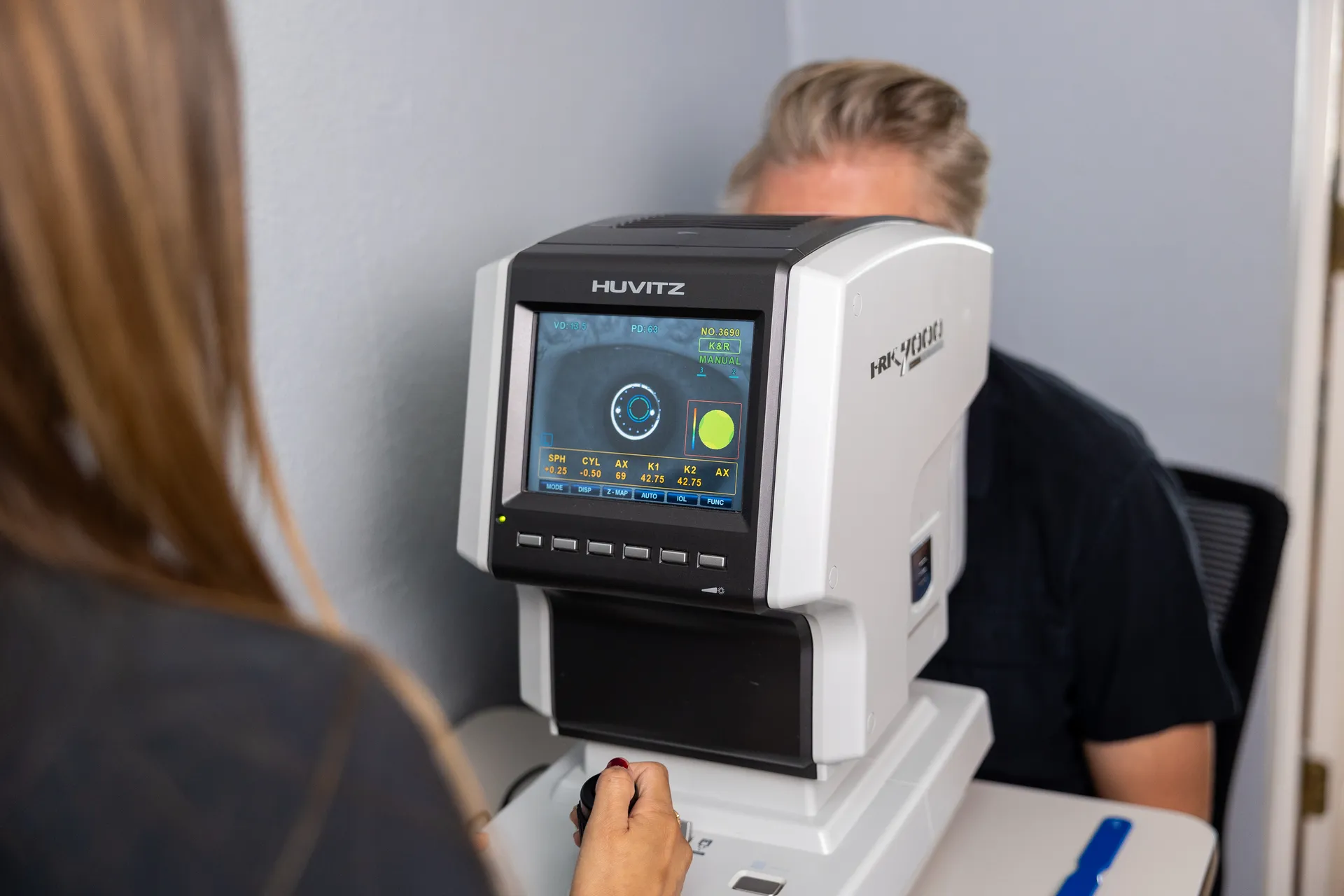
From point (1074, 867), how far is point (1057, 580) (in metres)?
0.33

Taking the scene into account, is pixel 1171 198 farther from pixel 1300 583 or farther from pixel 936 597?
pixel 936 597

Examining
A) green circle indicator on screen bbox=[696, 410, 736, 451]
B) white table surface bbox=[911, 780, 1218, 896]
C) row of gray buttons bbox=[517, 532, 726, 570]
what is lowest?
white table surface bbox=[911, 780, 1218, 896]

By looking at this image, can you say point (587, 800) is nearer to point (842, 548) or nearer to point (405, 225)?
point (842, 548)

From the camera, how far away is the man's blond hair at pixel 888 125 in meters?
1.18

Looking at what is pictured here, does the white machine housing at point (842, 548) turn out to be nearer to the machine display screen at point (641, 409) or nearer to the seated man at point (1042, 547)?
the machine display screen at point (641, 409)

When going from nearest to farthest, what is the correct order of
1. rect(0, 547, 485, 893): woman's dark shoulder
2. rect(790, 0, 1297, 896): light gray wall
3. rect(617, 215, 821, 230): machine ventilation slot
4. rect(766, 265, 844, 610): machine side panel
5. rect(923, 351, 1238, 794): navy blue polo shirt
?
1. rect(0, 547, 485, 893): woman's dark shoulder
2. rect(766, 265, 844, 610): machine side panel
3. rect(617, 215, 821, 230): machine ventilation slot
4. rect(923, 351, 1238, 794): navy blue polo shirt
5. rect(790, 0, 1297, 896): light gray wall

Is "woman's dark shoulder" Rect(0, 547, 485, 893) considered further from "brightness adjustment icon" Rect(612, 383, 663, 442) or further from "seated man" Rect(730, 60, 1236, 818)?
"seated man" Rect(730, 60, 1236, 818)

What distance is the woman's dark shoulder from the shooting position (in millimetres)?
372

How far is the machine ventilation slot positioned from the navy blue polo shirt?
44cm

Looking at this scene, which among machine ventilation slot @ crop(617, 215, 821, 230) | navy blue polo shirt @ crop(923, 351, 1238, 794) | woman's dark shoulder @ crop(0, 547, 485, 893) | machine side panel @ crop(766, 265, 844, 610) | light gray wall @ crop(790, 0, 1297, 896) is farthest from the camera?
light gray wall @ crop(790, 0, 1297, 896)

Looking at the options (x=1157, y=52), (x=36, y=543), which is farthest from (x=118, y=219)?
(x=1157, y=52)

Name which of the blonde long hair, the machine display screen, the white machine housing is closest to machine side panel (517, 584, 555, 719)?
the white machine housing

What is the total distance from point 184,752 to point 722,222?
57 centimetres

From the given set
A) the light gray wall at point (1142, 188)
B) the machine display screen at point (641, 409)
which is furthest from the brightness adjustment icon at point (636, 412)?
the light gray wall at point (1142, 188)
